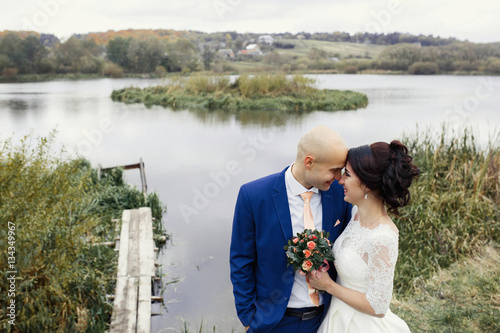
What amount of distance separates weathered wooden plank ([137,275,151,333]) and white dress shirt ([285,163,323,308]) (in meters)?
2.83

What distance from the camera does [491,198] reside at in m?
6.98

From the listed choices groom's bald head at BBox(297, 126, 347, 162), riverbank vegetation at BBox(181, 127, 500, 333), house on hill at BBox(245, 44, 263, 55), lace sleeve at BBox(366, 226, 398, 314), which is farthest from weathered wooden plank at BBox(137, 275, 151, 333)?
house on hill at BBox(245, 44, 263, 55)

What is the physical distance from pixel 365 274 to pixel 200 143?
14895 millimetres

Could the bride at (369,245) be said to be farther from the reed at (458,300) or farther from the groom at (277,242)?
the reed at (458,300)

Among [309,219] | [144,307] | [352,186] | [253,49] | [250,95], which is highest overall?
[253,49]

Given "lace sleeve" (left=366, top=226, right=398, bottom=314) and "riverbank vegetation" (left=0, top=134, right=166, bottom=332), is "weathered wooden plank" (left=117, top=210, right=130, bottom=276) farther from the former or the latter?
"lace sleeve" (left=366, top=226, right=398, bottom=314)

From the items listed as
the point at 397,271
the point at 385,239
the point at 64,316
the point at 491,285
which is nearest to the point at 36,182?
the point at 64,316

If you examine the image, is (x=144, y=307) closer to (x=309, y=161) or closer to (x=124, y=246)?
(x=124, y=246)

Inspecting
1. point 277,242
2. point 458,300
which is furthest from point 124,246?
point 277,242

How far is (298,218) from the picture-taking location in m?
2.21

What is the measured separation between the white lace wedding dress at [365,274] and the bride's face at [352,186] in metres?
0.16

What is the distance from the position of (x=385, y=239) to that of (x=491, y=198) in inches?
233

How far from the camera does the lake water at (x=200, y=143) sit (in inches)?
263

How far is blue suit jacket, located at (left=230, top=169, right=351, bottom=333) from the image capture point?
7.16 ft
